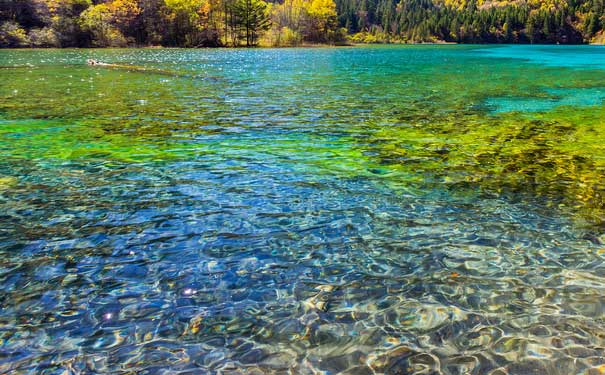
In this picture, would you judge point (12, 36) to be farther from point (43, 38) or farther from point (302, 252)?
point (302, 252)

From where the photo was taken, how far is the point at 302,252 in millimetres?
8500

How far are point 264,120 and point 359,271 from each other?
49.5 ft

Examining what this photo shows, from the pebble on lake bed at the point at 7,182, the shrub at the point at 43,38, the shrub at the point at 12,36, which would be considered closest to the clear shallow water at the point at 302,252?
the pebble on lake bed at the point at 7,182

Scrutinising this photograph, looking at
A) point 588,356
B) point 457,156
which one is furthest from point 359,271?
point 457,156

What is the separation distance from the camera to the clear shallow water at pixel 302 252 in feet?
19.4

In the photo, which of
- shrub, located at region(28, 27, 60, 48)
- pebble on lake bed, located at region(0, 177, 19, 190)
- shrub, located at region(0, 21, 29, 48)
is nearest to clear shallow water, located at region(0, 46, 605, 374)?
pebble on lake bed, located at region(0, 177, 19, 190)

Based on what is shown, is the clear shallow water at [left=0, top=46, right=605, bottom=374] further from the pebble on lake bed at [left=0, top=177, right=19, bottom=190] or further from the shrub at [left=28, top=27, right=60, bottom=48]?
the shrub at [left=28, top=27, right=60, bottom=48]

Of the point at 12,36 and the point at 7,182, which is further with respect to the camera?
the point at 12,36

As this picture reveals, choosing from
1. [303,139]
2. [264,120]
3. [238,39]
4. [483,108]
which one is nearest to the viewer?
[303,139]

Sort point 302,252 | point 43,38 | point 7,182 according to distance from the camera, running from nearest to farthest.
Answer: point 302,252
point 7,182
point 43,38

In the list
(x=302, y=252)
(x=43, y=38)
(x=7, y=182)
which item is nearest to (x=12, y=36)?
(x=43, y=38)

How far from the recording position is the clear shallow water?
5.90 meters

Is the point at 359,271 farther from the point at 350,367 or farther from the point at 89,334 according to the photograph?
the point at 89,334

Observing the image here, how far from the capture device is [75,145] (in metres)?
16.4
